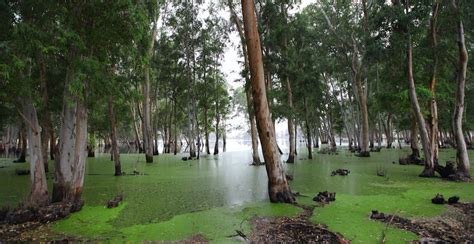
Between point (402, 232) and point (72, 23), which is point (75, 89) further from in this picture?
point (402, 232)

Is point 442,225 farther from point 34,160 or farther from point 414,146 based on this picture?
point 414,146

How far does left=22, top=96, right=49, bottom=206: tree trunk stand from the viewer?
21.9ft

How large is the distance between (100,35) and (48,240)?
159 inches

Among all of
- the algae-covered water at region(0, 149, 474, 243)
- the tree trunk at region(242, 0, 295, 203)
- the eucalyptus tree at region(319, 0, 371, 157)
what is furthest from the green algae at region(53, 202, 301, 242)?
the eucalyptus tree at region(319, 0, 371, 157)

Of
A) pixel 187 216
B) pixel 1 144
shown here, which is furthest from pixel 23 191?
pixel 1 144

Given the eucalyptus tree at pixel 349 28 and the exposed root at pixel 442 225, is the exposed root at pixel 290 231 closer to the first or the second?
the exposed root at pixel 442 225

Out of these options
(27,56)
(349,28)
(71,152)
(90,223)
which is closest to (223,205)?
(90,223)

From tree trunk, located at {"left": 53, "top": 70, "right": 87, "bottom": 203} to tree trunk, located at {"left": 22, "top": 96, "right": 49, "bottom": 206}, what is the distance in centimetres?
35

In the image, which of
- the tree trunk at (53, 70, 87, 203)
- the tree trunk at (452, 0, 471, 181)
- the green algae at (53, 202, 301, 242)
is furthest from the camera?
the tree trunk at (452, 0, 471, 181)

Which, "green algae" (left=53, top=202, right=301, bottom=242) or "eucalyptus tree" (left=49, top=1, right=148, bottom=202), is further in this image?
"eucalyptus tree" (left=49, top=1, right=148, bottom=202)

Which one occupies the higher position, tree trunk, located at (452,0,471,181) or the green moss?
tree trunk, located at (452,0,471,181)

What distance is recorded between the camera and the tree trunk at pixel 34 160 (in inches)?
263

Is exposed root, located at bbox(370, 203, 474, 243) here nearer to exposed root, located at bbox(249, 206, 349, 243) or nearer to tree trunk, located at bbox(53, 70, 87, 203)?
exposed root, located at bbox(249, 206, 349, 243)

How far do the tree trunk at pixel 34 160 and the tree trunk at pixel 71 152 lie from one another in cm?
35
